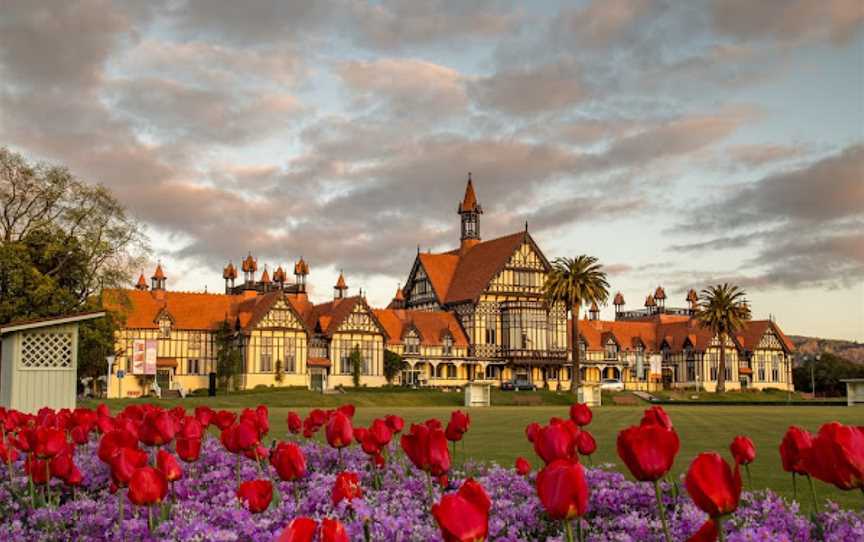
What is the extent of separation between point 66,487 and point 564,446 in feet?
19.0

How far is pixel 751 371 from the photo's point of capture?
12238cm

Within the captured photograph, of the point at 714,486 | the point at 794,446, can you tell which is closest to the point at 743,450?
the point at 794,446

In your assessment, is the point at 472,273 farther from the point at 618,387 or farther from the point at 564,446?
the point at 564,446

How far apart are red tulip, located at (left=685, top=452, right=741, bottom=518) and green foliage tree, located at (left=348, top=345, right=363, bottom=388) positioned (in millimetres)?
88834

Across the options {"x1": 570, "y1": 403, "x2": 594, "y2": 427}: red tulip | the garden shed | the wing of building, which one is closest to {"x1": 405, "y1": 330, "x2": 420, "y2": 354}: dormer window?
the wing of building

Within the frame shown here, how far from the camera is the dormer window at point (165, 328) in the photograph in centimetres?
9019

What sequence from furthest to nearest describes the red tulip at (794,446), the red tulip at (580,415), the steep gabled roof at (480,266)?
1. the steep gabled roof at (480,266)
2. the red tulip at (580,415)
3. the red tulip at (794,446)

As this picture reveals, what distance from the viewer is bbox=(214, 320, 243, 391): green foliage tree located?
86312 mm

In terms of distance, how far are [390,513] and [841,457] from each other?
3.95 m

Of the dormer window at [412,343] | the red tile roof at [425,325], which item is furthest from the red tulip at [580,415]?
the dormer window at [412,343]

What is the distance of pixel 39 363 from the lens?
27734 millimetres

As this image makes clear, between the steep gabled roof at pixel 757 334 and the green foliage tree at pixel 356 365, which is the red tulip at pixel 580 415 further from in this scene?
the steep gabled roof at pixel 757 334

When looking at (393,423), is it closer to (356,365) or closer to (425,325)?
(356,365)

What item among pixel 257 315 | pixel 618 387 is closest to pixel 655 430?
pixel 257 315
